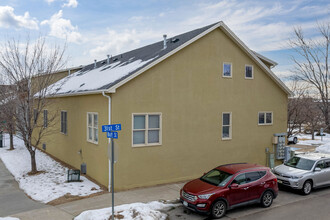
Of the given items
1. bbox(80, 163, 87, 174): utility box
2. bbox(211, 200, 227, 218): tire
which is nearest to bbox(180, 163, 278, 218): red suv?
bbox(211, 200, 227, 218): tire

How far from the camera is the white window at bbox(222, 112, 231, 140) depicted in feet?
49.3

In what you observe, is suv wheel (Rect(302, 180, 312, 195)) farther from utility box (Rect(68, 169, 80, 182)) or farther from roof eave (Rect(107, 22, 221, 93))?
utility box (Rect(68, 169, 80, 182))

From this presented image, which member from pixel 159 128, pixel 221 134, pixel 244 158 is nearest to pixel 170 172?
pixel 159 128

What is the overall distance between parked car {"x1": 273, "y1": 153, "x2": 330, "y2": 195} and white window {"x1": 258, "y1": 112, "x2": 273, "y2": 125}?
3.42 metres

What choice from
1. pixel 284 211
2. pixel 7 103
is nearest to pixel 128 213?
pixel 284 211

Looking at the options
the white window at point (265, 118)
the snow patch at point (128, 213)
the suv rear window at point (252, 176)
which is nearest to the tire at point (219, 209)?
the suv rear window at point (252, 176)

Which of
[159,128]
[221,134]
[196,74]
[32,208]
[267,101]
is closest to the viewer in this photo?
[32,208]

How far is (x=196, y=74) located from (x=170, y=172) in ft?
16.3

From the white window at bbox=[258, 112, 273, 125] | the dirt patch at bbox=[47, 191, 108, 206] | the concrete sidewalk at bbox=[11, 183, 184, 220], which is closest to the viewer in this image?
the concrete sidewalk at bbox=[11, 183, 184, 220]

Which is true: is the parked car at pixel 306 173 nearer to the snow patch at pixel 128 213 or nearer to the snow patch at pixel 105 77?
the snow patch at pixel 128 213

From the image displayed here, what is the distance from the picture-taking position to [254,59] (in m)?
15.7

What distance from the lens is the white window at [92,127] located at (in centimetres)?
1331

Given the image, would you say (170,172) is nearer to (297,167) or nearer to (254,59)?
(297,167)

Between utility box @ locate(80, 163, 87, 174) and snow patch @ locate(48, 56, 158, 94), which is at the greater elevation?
snow patch @ locate(48, 56, 158, 94)
